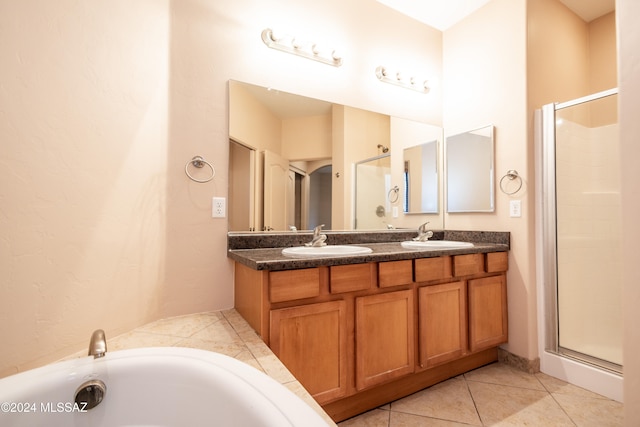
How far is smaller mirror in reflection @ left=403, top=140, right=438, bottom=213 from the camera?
2.27 meters

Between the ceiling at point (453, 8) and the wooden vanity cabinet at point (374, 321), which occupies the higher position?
the ceiling at point (453, 8)

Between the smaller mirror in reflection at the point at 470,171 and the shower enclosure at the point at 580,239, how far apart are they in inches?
12.2

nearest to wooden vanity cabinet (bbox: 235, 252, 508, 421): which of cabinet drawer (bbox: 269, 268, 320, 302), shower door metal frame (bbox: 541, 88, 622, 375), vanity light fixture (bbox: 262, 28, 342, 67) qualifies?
cabinet drawer (bbox: 269, 268, 320, 302)

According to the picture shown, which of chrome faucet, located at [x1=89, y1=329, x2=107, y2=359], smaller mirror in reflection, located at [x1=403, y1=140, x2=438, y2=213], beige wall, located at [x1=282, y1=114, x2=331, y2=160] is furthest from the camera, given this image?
smaller mirror in reflection, located at [x1=403, y1=140, x2=438, y2=213]

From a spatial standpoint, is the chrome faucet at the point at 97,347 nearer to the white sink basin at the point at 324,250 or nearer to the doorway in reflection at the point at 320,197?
the white sink basin at the point at 324,250

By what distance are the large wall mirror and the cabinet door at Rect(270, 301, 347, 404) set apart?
0.64 metres

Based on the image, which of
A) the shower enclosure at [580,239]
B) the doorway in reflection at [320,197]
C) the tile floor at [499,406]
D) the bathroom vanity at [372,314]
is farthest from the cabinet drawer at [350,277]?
the shower enclosure at [580,239]

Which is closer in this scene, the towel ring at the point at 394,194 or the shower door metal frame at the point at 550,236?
the shower door metal frame at the point at 550,236

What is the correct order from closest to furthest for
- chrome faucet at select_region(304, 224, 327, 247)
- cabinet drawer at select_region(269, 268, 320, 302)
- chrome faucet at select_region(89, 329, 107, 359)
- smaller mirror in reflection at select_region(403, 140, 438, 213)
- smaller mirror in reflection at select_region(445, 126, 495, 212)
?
chrome faucet at select_region(89, 329, 107, 359) → cabinet drawer at select_region(269, 268, 320, 302) → chrome faucet at select_region(304, 224, 327, 247) → smaller mirror in reflection at select_region(445, 126, 495, 212) → smaller mirror in reflection at select_region(403, 140, 438, 213)

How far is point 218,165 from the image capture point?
1.57 m

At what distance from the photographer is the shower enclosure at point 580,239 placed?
1.70m

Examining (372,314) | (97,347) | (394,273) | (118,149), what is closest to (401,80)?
(394,273)

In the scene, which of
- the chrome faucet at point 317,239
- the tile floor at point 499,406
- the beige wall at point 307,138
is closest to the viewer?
the tile floor at point 499,406

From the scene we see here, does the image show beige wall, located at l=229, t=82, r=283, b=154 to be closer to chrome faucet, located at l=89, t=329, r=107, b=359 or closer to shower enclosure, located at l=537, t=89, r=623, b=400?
chrome faucet, located at l=89, t=329, r=107, b=359
